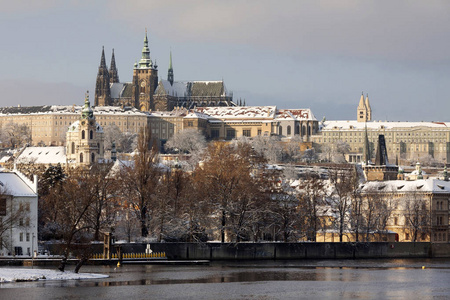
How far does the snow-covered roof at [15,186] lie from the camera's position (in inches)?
3242

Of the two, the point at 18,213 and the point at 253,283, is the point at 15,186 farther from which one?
the point at 253,283

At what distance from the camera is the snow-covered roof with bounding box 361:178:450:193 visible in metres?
120

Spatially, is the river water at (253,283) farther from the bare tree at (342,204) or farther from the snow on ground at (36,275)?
the bare tree at (342,204)

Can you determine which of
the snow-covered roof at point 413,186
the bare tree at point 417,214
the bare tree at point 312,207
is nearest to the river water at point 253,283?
the bare tree at point 312,207

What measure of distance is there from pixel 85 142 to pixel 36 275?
115 meters

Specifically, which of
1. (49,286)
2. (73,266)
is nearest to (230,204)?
(73,266)

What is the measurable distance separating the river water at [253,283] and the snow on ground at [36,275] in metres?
0.93

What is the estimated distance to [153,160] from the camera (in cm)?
9425

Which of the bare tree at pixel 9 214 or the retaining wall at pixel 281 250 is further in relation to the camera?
the retaining wall at pixel 281 250

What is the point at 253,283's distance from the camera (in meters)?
66.5

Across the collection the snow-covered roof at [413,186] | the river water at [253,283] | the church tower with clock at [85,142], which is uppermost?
the church tower with clock at [85,142]

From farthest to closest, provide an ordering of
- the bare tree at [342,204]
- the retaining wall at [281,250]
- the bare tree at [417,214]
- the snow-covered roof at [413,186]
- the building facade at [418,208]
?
the snow-covered roof at [413,186], the building facade at [418,208], the bare tree at [417,214], the bare tree at [342,204], the retaining wall at [281,250]

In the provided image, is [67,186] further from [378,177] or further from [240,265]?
[378,177]

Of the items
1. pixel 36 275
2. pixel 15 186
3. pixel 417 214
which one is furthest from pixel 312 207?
pixel 36 275
